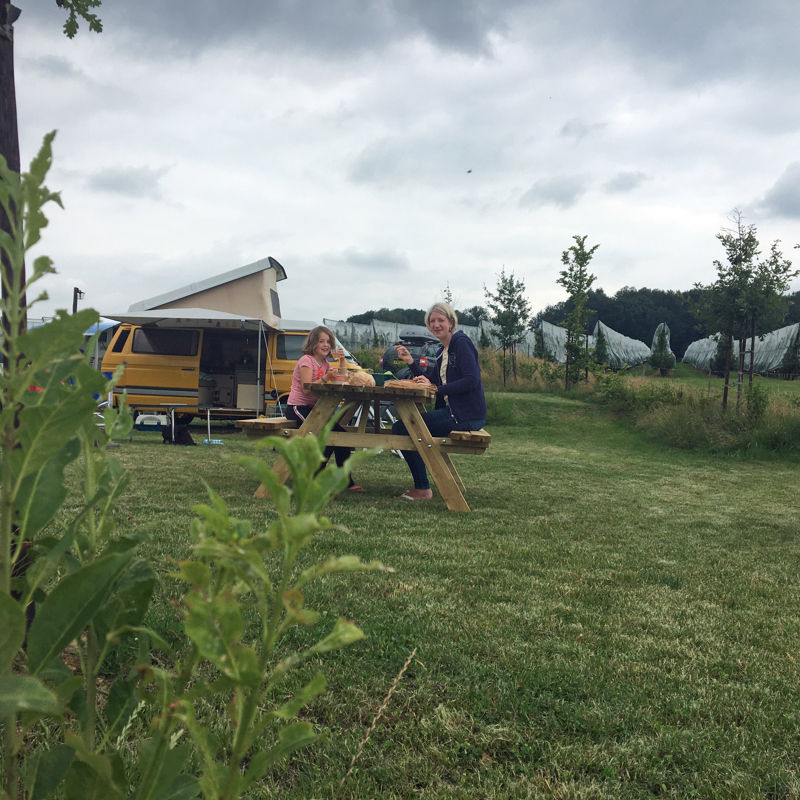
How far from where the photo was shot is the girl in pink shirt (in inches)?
209

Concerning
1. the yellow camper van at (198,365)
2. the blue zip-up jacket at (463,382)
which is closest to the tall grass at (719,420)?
the yellow camper van at (198,365)

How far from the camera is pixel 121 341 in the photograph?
10.7 metres

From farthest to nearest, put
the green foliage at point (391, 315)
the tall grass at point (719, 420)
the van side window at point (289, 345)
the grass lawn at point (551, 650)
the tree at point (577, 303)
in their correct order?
the green foliage at point (391, 315) < the tree at point (577, 303) < the van side window at point (289, 345) < the tall grass at point (719, 420) < the grass lawn at point (551, 650)

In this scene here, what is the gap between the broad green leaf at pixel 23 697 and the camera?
39 cm

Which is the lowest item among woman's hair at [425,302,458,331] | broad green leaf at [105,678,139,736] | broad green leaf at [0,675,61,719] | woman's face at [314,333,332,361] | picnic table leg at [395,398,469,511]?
picnic table leg at [395,398,469,511]

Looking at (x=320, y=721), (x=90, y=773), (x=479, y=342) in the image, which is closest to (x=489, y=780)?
(x=320, y=721)

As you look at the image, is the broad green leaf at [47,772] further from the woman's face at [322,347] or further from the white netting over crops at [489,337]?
the white netting over crops at [489,337]

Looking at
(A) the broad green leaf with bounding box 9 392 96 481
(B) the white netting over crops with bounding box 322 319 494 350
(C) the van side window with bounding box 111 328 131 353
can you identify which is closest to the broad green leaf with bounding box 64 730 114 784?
(A) the broad green leaf with bounding box 9 392 96 481

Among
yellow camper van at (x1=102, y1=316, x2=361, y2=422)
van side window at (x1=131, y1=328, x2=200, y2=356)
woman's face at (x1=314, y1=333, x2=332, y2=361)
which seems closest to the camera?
woman's face at (x1=314, y1=333, x2=332, y2=361)

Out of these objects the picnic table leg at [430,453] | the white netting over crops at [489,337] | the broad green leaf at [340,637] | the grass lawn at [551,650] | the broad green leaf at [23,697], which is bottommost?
the grass lawn at [551,650]

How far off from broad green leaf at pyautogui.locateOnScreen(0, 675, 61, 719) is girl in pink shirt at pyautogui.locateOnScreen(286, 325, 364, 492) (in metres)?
4.71

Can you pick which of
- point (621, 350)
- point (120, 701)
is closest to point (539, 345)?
point (621, 350)

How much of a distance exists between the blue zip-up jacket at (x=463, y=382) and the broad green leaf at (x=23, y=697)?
176 inches

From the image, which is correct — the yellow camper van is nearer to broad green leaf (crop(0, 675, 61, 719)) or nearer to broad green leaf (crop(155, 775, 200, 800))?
broad green leaf (crop(155, 775, 200, 800))
